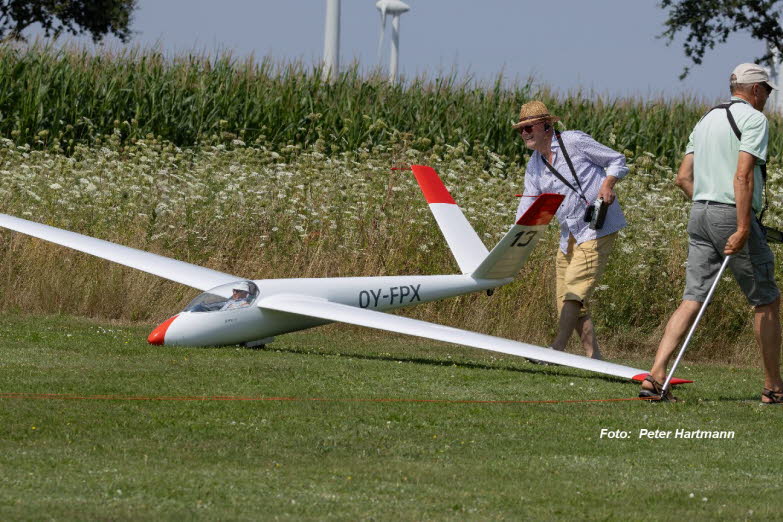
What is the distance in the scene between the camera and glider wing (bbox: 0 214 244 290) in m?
10.7

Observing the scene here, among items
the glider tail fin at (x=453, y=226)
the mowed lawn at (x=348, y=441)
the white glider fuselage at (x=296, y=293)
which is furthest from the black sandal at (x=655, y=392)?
the glider tail fin at (x=453, y=226)

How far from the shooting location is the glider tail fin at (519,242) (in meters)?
9.96

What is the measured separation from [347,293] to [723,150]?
11.9ft

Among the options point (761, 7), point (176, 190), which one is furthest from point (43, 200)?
point (761, 7)

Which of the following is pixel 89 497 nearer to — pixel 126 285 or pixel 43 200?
pixel 126 285

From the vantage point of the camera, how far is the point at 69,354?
353 inches

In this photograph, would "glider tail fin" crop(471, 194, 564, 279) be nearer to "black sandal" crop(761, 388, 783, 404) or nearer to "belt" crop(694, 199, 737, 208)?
"belt" crop(694, 199, 737, 208)

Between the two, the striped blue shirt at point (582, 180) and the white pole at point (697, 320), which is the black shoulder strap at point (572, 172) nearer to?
the striped blue shirt at point (582, 180)

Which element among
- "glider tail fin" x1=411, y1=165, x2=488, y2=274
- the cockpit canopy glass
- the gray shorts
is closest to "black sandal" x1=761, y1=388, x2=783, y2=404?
the gray shorts

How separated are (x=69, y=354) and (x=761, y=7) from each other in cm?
3539

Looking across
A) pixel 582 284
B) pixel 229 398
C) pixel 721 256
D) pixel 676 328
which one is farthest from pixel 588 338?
pixel 229 398

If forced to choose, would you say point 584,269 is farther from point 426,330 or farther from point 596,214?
point 426,330

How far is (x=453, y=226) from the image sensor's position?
1135 centimetres

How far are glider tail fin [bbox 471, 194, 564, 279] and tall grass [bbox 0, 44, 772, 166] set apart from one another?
923cm
